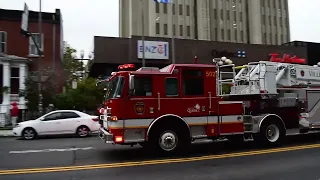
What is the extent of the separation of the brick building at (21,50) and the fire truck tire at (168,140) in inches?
611

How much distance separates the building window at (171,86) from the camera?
9719 mm

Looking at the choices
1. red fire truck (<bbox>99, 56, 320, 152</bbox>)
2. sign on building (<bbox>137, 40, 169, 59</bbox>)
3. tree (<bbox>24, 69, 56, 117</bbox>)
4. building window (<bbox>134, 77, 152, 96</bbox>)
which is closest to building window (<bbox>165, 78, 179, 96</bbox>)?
red fire truck (<bbox>99, 56, 320, 152</bbox>)

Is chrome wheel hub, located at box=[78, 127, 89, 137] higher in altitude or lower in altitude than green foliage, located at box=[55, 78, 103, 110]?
lower

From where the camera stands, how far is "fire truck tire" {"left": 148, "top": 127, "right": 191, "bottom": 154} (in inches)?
377

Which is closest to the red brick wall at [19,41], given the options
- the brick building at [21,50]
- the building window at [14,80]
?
the brick building at [21,50]

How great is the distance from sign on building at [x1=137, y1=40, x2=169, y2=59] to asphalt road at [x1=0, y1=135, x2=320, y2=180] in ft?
75.4

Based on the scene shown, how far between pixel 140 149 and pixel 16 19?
21198 mm

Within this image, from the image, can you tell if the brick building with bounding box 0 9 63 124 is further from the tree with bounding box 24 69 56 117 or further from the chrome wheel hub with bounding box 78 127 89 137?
the chrome wheel hub with bounding box 78 127 89 137

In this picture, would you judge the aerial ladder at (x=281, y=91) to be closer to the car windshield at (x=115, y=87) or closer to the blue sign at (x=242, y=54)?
the car windshield at (x=115, y=87)

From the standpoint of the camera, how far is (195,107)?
32.6 ft

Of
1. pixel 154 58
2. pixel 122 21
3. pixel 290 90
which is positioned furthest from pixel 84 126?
pixel 122 21

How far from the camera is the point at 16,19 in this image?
27.6 meters

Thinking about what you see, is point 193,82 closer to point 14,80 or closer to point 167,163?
point 167,163

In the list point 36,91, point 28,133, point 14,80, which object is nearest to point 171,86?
point 28,133
